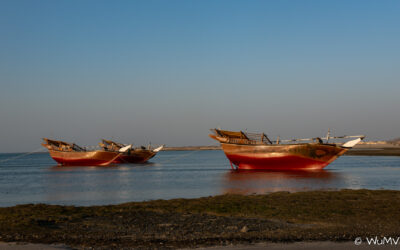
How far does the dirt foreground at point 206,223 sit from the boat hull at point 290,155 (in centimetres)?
2506

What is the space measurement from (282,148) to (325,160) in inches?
197

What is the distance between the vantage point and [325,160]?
4394cm

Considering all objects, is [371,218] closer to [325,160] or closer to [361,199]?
[361,199]

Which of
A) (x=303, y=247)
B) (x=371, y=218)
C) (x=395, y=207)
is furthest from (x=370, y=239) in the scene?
(x=395, y=207)

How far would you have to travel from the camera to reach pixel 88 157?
68.9 m

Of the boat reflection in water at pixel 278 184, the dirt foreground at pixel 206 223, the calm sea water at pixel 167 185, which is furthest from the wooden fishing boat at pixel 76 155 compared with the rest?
Result: the dirt foreground at pixel 206 223

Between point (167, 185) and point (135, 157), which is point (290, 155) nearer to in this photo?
point (167, 185)

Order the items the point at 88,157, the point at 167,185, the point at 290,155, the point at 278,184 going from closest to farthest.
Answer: the point at 278,184 → the point at 167,185 → the point at 290,155 → the point at 88,157

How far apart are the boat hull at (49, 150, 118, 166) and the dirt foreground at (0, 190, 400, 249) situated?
2046 inches

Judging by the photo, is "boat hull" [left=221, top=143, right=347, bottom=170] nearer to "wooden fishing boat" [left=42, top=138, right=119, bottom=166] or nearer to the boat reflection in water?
the boat reflection in water

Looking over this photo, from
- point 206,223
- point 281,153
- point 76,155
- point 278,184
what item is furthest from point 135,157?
point 206,223

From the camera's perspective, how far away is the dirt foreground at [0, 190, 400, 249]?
31.7 ft

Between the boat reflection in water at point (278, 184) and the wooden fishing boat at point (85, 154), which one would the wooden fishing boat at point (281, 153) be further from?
the wooden fishing boat at point (85, 154)

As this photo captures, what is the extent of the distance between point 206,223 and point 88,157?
59982 millimetres
